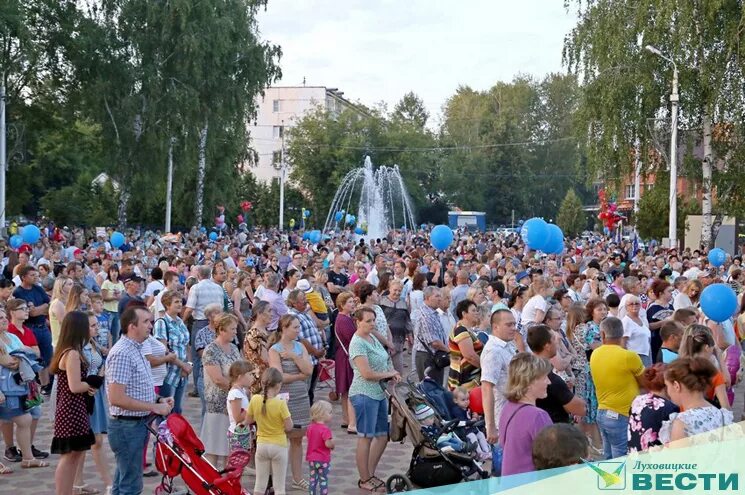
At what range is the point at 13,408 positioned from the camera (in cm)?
809

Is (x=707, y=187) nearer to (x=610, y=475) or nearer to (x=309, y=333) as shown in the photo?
(x=309, y=333)

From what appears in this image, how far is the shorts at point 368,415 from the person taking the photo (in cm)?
766

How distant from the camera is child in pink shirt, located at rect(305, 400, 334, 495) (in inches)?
276

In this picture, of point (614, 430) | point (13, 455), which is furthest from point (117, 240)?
point (614, 430)

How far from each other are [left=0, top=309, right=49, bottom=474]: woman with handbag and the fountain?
46554 millimetres

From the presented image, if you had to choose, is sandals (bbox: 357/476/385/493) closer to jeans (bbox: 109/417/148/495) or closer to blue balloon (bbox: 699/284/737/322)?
jeans (bbox: 109/417/148/495)

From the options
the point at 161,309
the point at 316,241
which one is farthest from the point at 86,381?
the point at 316,241

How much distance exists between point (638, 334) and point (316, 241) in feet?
73.0

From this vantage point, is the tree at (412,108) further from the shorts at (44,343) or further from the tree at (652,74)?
the shorts at (44,343)

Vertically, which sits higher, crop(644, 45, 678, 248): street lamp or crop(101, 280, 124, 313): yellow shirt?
crop(644, 45, 678, 248): street lamp

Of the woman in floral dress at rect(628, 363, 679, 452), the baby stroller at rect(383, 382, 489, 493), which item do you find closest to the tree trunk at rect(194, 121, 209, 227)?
the baby stroller at rect(383, 382, 489, 493)

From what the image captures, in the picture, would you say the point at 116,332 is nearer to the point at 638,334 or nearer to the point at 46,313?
the point at 46,313

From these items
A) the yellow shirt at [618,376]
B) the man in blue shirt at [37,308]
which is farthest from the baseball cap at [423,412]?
the man in blue shirt at [37,308]

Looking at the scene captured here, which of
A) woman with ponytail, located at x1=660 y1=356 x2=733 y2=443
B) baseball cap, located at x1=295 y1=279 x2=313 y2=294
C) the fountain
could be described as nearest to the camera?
woman with ponytail, located at x1=660 y1=356 x2=733 y2=443
